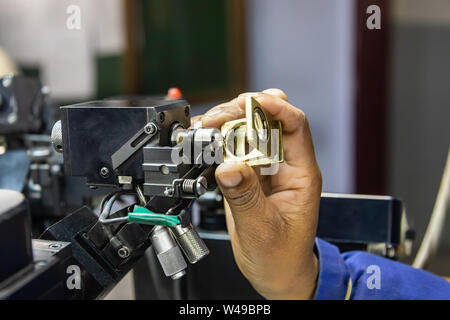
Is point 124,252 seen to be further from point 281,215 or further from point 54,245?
point 281,215

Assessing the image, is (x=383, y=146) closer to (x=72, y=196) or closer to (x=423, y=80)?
(x=423, y=80)

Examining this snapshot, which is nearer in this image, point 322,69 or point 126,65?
point 126,65

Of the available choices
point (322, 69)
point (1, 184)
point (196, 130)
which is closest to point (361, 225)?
point (196, 130)

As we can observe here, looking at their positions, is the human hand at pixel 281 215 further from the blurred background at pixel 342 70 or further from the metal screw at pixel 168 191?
the blurred background at pixel 342 70

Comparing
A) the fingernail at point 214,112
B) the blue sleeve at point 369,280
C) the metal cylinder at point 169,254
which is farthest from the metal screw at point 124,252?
the blue sleeve at point 369,280

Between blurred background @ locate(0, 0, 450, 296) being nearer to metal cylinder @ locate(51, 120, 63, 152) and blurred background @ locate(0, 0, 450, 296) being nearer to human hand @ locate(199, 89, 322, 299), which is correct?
human hand @ locate(199, 89, 322, 299)

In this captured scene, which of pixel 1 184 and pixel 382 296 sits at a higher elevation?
pixel 1 184

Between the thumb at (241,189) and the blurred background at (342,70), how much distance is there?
148 centimetres

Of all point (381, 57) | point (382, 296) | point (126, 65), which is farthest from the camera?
point (381, 57)

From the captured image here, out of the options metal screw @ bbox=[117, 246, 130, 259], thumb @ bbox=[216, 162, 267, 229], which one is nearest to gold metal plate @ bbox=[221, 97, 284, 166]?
thumb @ bbox=[216, 162, 267, 229]

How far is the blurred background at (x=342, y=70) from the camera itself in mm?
2041

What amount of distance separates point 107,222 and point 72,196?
10.5 inches

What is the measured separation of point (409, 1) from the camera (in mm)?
2137

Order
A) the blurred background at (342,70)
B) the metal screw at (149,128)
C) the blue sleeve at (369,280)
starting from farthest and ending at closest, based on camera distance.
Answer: the blurred background at (342,70) → the blue sleeve at (369,280) → the metal screw at (149,128)
